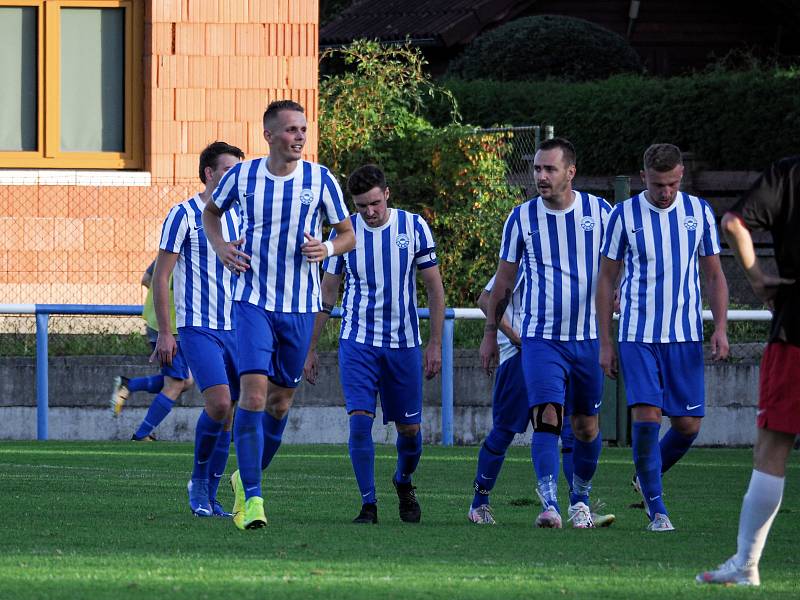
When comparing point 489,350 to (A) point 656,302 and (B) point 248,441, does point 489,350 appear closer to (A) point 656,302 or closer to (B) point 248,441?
(A) point 656,302

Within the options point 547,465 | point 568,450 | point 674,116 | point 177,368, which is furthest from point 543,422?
point 674,116

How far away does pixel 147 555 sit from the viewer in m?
7.48

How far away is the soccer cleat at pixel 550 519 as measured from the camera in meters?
9.05

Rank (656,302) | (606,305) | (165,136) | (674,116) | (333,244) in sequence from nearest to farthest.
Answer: (333,244), (606,305), (656,302), (165,136), (674,116)

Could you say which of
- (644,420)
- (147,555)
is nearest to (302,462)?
(644,420)

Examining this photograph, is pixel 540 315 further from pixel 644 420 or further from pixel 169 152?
pixel 169 152

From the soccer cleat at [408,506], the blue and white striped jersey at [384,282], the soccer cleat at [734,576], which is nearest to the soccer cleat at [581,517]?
the soccer cleat at [408,506]

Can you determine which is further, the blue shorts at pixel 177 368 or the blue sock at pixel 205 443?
the blue shorts at pixel 177 368

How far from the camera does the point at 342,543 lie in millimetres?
8133

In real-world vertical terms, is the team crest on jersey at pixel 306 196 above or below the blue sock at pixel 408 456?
Result: above

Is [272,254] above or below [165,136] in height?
below

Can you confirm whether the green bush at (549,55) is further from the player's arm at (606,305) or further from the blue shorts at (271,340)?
the blue shorts at (271,340)

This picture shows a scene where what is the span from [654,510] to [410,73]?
48.5 ft

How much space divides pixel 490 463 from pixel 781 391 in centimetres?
335
